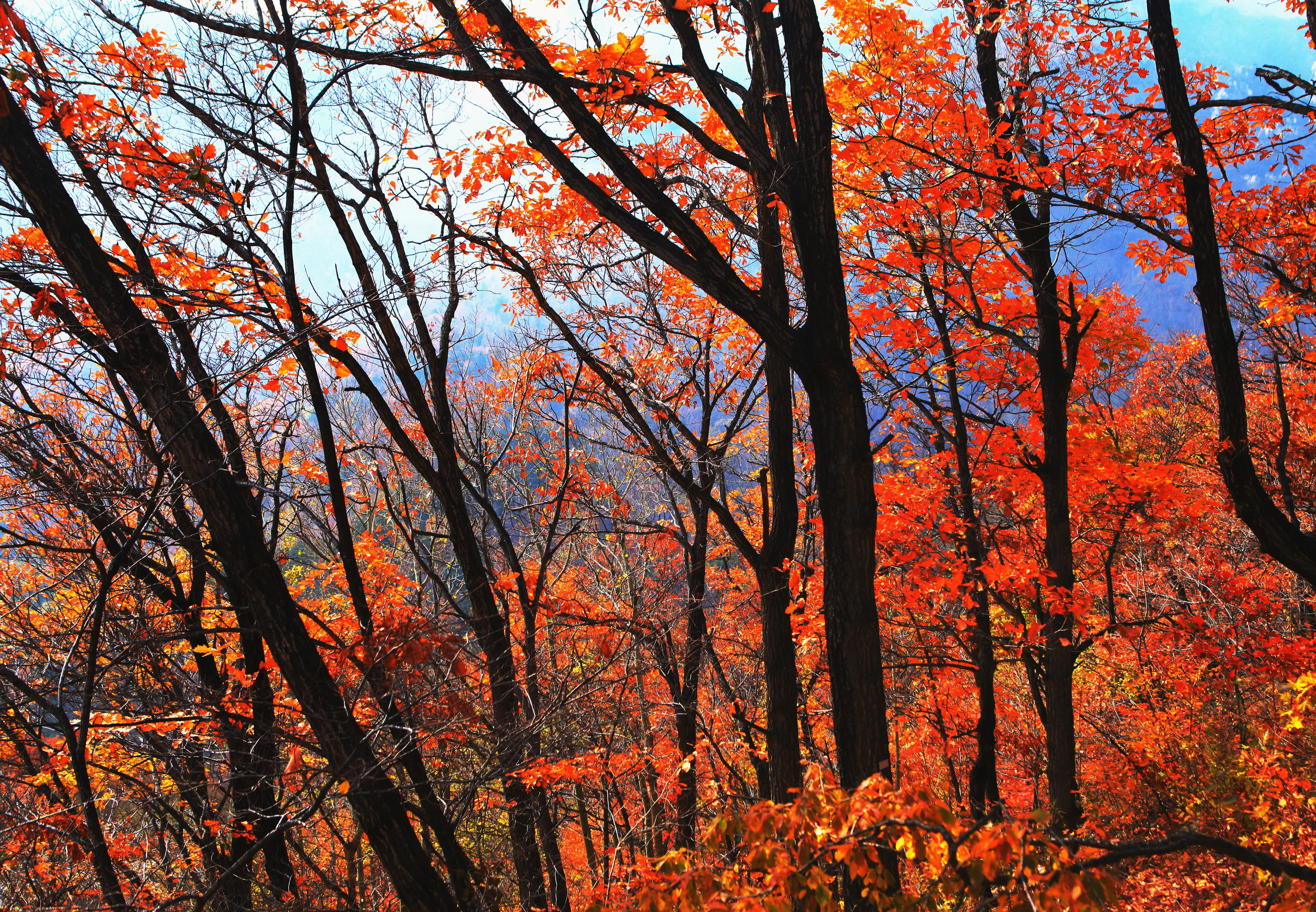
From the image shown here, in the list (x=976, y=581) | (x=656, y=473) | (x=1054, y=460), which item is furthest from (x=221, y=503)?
(x=1054, y=460)

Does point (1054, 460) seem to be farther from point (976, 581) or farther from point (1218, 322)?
point (1218, 322)

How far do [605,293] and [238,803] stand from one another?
7028 mm

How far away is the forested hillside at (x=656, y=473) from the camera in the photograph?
4051mm

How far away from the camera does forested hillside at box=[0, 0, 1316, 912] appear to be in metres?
4.05

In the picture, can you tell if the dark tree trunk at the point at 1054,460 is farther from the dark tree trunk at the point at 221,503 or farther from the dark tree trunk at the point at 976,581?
the dark tree trunk at the point at 221,503

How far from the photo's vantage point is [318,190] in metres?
6.57

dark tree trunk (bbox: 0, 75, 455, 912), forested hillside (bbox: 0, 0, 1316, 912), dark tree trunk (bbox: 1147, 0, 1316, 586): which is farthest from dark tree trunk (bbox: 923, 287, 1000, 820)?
dark tree trunk (bbox: 0, 75, 455, 912)

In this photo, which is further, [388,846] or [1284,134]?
[1284,134]

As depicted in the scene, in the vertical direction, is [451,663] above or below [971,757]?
above

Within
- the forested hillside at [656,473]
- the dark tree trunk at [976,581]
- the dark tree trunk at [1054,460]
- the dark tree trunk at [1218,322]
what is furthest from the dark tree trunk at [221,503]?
the dark tree trunk at [1054,460]

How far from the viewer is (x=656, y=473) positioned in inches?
357

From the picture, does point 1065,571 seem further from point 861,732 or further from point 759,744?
point 759,744

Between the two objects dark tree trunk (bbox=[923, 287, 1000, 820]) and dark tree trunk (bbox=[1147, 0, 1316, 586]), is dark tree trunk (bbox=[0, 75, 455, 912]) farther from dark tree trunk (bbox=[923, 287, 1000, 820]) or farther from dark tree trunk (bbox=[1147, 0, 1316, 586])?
dark tree trunk (bbox=[923, 287, 1000, 820])

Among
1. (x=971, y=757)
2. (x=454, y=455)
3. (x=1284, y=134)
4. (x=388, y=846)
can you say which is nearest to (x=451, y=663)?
(x=388, y=846)
